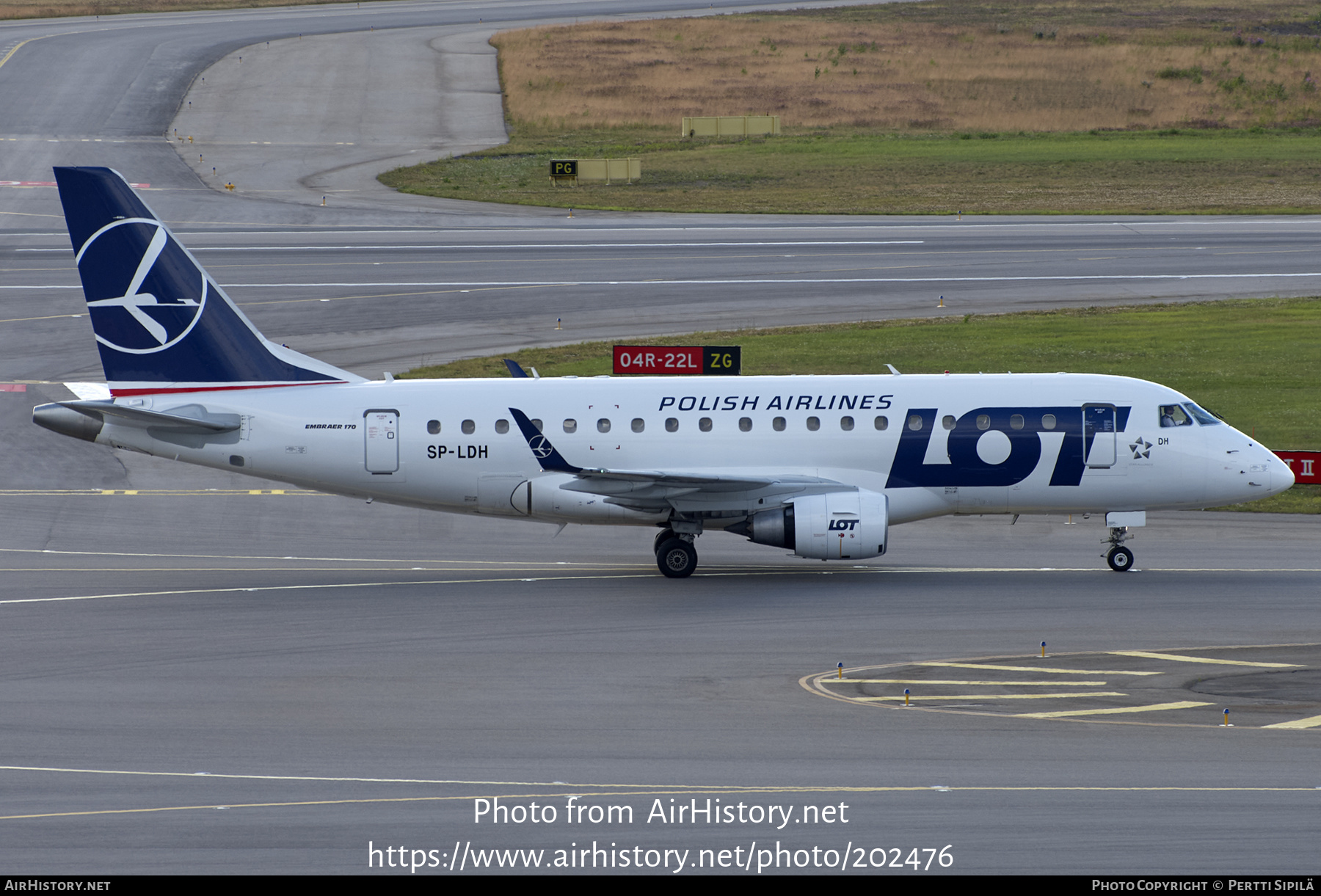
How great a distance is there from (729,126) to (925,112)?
48.8 ft

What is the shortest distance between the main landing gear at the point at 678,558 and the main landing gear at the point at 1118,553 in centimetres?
876

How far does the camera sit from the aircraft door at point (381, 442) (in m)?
30.3

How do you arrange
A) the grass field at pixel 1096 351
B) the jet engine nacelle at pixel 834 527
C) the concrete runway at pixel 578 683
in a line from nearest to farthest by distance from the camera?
1. the concrete runway at pixel 578 683
2. the jet engine nacelle at pixel 834 527
3. the grass field at pixel 1096 351

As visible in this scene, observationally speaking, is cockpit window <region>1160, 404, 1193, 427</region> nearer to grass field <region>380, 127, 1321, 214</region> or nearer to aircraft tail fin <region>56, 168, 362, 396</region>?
aircraft tail fin <region>56, 168, 362, 396</region>

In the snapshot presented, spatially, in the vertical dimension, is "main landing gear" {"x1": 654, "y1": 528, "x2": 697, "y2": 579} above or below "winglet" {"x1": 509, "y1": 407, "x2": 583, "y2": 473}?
below

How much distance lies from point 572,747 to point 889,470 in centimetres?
1199

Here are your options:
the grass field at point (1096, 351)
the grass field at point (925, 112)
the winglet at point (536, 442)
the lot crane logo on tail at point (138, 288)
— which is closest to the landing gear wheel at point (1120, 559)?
the winglet at point (536, 442)

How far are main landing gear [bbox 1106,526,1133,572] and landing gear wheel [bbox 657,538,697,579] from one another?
28.7ft

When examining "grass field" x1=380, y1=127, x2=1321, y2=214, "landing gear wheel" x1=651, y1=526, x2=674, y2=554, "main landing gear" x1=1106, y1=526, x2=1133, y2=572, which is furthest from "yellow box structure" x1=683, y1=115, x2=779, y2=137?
"main landing gear" x1=1106, y1=526, x2=1133, y2=572

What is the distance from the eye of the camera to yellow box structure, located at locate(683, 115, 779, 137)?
316 ft

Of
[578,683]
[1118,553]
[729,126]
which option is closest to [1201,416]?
[1118,553]

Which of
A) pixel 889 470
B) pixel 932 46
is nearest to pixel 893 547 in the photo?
pixel 889 470

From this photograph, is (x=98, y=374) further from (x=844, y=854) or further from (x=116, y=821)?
(x=844, y=854)

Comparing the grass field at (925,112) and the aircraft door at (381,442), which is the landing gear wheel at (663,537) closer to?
the aircraft door at (381,442)
